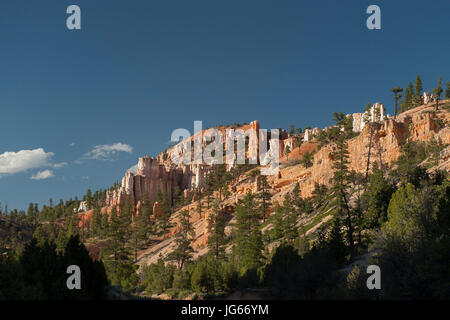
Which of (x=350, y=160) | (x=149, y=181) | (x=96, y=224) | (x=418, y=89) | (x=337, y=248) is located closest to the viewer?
(x=337, y=248)

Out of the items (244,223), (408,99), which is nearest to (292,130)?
(408,99)

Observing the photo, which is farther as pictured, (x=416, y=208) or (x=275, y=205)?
(x=275, y=205)

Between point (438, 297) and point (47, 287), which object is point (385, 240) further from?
point (47, 287)

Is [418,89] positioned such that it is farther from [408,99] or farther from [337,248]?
[337,248]

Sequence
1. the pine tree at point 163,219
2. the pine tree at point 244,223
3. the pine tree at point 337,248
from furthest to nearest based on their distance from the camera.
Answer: the pine tree at point 163,219, the pine tree at point 244,223, the pine tree at point 337,248

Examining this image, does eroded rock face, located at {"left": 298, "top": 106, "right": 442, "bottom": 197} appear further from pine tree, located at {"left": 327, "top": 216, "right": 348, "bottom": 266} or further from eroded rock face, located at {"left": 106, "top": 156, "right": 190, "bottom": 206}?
eroded rock face, located at {"left": 106, "top": 156, "right": 190, "bottom": 206}

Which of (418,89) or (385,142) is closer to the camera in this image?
(385,142)

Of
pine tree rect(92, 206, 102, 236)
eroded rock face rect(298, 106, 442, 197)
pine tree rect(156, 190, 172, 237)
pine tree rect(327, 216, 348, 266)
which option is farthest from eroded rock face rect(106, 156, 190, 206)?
pine tree rect(327, 216, 348, 266)

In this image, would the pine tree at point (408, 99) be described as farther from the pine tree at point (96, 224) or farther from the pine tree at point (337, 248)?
the pine tree at point (96, 224)

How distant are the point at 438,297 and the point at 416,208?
8.66 metres

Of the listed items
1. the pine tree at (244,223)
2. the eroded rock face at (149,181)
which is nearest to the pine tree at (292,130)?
the eroded rock face at (149,181)

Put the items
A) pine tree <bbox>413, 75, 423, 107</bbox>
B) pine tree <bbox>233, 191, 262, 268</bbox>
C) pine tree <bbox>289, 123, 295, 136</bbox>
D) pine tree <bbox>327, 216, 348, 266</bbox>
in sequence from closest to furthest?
pine tree <bbox>327, 216, 348, 266</bbox>
pine tree <bbox>233, 191, 262, 268</bbox>
pine tree <bbox>413, 75, 423, 107</bbox>
pine tree <bbox>289, 123, 295, 136</bbox>

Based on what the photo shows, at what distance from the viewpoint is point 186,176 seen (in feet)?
485
